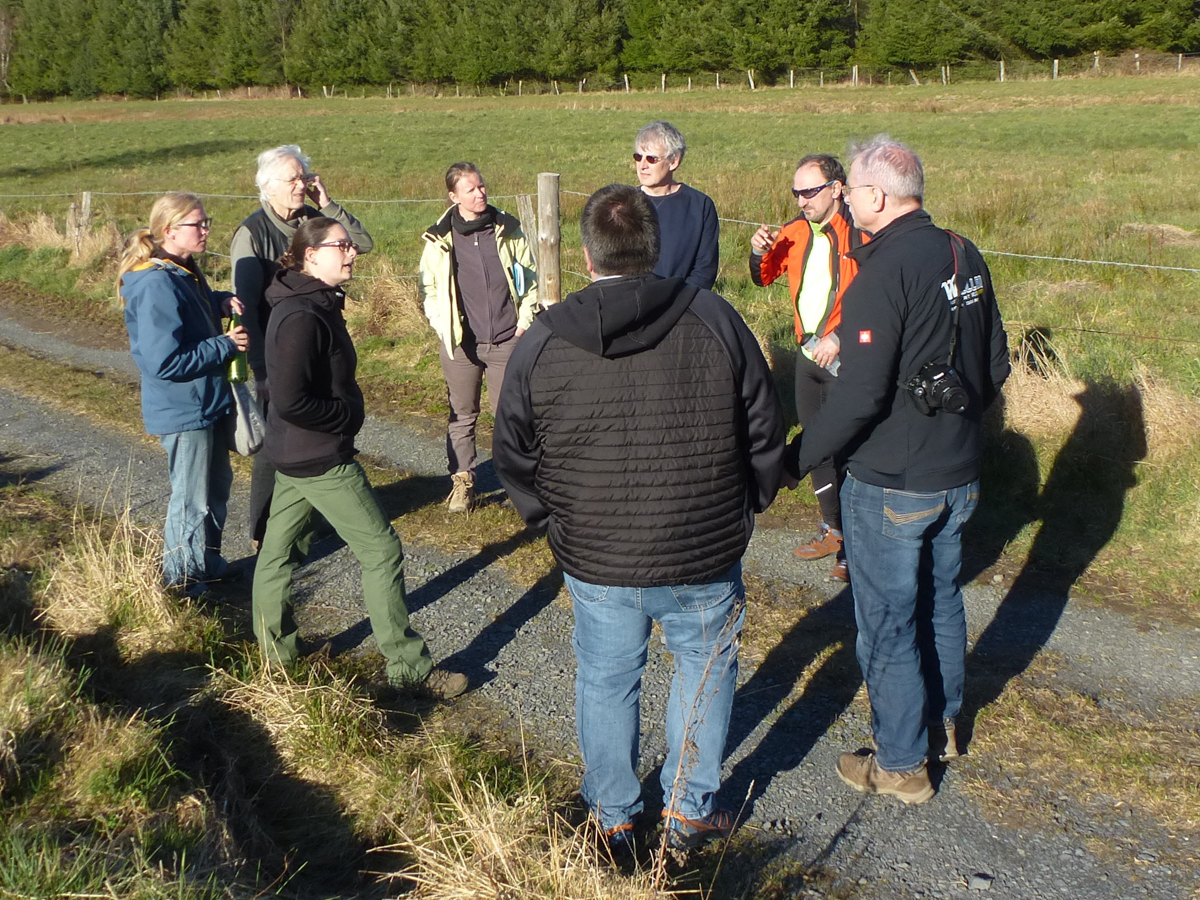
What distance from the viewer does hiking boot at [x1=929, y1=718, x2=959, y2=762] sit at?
11.8 ft

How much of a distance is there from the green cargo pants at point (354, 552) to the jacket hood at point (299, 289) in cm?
64

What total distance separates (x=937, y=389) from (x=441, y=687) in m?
2.30

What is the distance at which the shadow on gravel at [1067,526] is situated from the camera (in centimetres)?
440

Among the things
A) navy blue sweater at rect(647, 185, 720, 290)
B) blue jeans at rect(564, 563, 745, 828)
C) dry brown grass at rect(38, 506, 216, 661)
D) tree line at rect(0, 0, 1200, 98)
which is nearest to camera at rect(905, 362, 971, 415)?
blue jeans at rect(564, 563, 745, 828)

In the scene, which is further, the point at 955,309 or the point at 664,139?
the point at 664,139

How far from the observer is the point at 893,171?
3064mm

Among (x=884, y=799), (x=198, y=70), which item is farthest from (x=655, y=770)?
(x=198, y=70)

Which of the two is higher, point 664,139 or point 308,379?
point 664,139

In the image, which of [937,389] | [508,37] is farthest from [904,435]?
[508,37]

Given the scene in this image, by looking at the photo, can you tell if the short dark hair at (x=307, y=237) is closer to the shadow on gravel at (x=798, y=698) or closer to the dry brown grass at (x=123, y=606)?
the dry brown grass at (x=123, y=606)

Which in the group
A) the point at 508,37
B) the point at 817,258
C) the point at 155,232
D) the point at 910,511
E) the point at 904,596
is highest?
the point at 508,37

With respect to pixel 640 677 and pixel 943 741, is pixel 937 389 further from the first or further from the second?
pixel 943 741

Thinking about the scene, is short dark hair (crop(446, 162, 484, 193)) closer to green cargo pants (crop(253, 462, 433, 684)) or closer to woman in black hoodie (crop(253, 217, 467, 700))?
woman in black hoodie (crop(253, 217, 467, 700))

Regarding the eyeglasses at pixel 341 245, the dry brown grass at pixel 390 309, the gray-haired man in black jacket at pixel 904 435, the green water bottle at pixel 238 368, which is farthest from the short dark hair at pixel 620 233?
the dry brown grass at pixel 390 309
